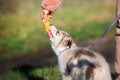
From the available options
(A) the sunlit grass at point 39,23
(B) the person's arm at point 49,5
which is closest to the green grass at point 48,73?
(B) the person's arm at point 49,5

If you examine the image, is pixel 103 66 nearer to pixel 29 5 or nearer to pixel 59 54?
pixel 59 54

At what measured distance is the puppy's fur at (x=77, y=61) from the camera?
22.4ft

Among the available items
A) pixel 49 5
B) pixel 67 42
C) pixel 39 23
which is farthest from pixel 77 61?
pixel 39 23

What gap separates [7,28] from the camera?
15.3m

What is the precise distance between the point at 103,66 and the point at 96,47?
678 centimetres

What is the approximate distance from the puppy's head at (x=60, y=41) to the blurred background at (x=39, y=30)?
8.37 ft

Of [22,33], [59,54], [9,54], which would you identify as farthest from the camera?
[22,33]

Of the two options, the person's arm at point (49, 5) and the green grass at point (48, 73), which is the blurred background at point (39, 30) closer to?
the green grass at point (48, 73)

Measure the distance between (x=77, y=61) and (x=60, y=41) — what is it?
72 centimetres

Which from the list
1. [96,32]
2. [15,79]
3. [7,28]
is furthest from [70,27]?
[15,79]

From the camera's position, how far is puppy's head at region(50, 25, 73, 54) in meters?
7.58

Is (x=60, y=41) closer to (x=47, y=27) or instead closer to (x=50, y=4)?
(x=47, y=27)

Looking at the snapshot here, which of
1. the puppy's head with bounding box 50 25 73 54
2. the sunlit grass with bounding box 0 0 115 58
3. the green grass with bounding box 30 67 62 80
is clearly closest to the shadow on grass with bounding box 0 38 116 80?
the sunlit grass with bounding box 0 0 115 58

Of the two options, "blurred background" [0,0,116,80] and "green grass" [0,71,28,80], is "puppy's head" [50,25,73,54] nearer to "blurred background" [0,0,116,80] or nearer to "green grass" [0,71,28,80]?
"green grass" [0,71,28,80]
